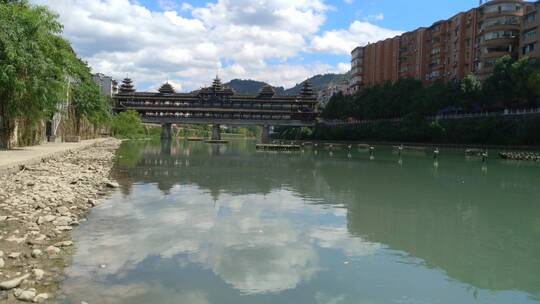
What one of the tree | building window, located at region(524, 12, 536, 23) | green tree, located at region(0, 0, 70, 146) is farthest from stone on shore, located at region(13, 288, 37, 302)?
building window, located at region(524, 12, 536, 23)

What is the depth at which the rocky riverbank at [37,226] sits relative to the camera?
28.4ft

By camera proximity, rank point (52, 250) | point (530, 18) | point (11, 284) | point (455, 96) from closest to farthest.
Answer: point (11, 284) → point (52, 250) → point (530, 18) → point (455, 96)

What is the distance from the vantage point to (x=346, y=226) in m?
16.2

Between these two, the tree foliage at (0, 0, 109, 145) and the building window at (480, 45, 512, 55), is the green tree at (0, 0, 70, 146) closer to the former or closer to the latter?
the tree foliage at (0, 0, 109, 145)

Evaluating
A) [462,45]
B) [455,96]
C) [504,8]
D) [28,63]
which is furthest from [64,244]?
[462,45]

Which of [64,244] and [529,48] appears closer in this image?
[64,244]

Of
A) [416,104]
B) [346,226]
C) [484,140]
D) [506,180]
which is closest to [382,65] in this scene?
[416,104]

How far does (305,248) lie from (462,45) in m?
85.8

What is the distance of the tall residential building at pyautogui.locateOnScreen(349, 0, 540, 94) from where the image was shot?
251ft

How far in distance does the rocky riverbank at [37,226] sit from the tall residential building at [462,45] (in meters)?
70.0

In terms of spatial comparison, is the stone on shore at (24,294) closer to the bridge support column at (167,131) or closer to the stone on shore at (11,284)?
the stone on shore at (11,284)

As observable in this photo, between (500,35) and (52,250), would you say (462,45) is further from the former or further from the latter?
(52,250)

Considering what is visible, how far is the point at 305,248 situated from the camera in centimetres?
1309

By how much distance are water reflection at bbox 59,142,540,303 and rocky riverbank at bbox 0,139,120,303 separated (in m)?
0.46
